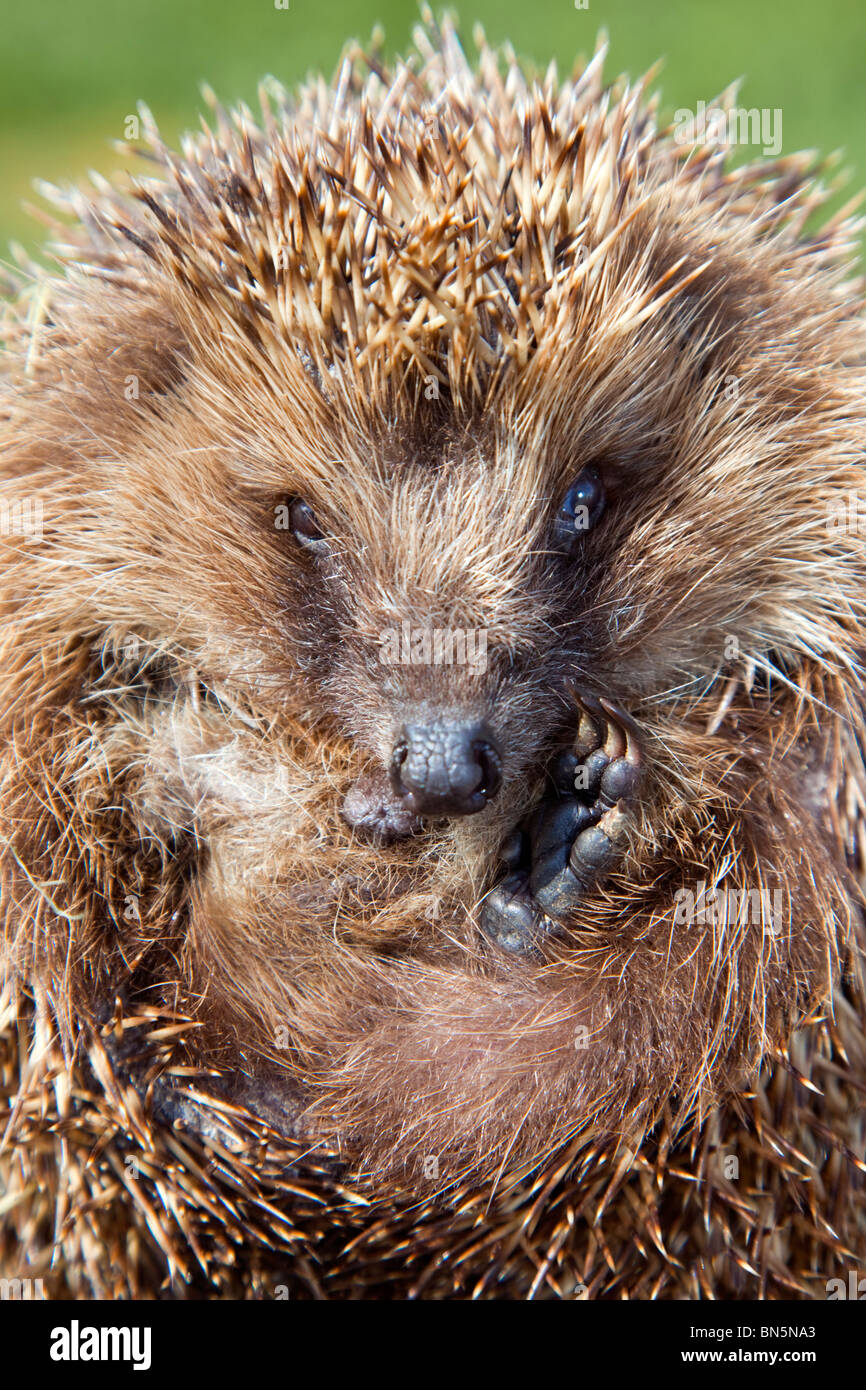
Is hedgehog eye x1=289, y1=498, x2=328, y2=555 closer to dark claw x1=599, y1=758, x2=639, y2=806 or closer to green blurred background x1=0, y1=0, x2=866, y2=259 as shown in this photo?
dark claw x1=599, y1=758, x2=639, y2=806

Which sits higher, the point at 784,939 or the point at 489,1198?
the point at 784,939

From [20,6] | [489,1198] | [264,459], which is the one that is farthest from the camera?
[20,6]

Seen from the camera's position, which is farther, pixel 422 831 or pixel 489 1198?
pixel 422 831

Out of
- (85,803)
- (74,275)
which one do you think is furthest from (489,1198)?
(74,275)

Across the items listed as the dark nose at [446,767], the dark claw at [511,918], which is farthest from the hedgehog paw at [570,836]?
the dark nose at [446,767]

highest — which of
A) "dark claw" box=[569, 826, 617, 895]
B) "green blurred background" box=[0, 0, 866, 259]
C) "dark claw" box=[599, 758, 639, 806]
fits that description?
"green blurred background" box=[0, 0, 866, 259]

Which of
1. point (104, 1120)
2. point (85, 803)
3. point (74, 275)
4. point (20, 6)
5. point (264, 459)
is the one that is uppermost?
point (20, 6)

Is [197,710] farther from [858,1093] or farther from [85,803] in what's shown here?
[858,1093]

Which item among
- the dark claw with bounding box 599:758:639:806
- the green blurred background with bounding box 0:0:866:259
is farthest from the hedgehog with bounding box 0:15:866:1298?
the green blurred background with bounding box 0:0:866:259
